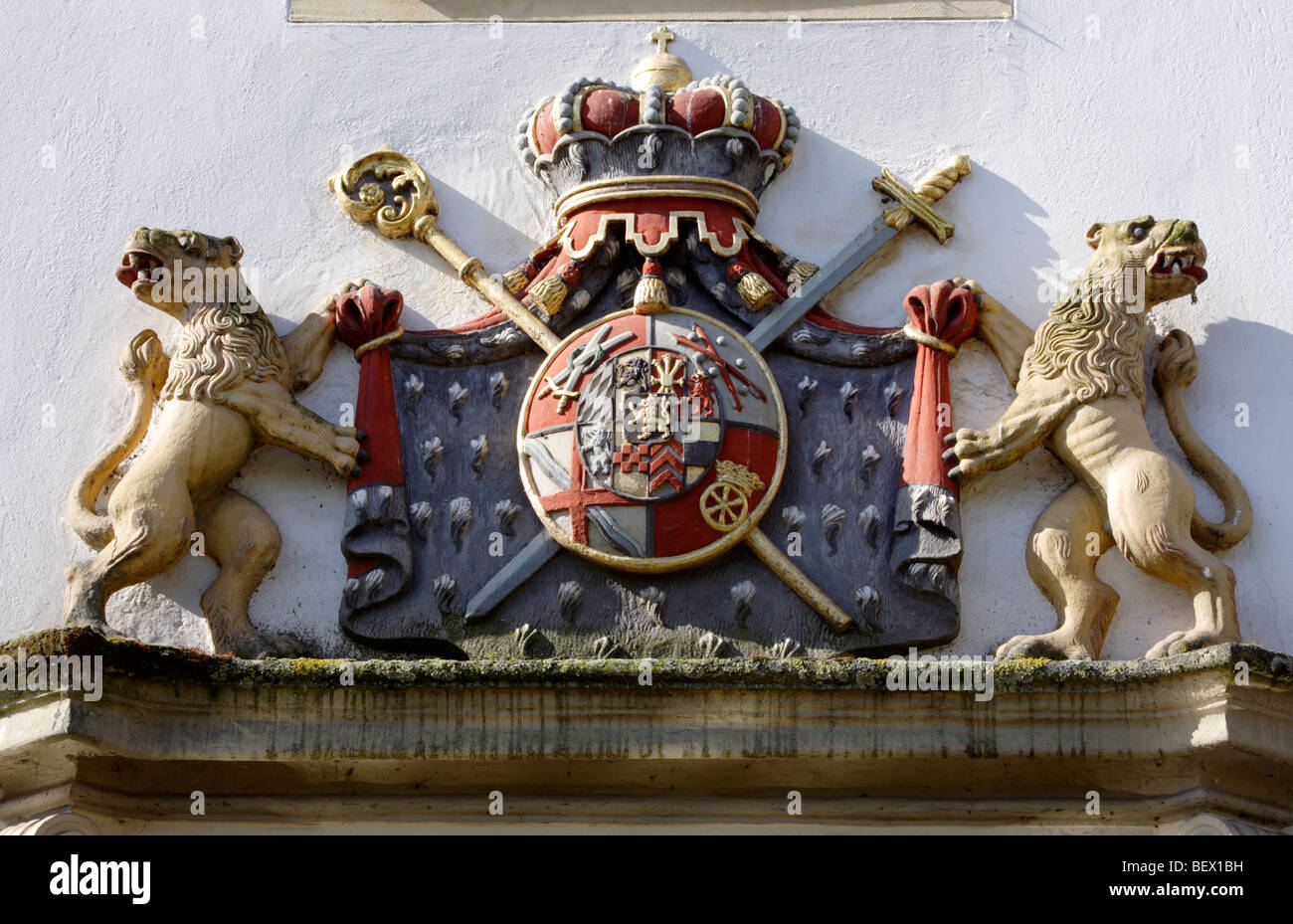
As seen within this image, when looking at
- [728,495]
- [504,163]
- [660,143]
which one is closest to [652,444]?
[728,495]

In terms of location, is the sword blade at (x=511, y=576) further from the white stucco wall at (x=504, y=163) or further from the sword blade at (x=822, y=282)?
the sword blade at (x=822, y=282)

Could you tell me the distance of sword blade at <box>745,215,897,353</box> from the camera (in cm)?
812

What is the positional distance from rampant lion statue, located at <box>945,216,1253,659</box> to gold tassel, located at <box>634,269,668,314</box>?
1.04 metres

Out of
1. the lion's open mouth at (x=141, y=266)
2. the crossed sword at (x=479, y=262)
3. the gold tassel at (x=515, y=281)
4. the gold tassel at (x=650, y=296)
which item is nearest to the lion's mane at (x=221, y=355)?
the lion's open mouth at (x=141, y=266)

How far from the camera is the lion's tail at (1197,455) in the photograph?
311 inches

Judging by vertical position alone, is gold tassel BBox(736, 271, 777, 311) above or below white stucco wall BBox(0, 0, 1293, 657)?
below

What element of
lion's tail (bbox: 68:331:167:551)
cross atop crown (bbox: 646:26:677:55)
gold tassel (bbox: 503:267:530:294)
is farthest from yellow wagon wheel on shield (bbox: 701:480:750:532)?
lion's tail (bbox: 68:331:167:551)

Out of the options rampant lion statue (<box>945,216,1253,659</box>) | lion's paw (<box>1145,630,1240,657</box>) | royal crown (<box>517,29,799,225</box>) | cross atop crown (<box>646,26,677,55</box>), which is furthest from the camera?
cross atop crown (<box>646,26,677,55</box>)

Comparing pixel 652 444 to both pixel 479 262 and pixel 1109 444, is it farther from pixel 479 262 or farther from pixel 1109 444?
pixel 1109 444

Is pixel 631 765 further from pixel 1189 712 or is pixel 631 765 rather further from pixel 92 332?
pixel 92 332

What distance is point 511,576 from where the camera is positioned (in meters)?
7.82

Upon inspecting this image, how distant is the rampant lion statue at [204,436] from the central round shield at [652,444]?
26.3 inches

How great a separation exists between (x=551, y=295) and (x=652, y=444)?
0.67 metres

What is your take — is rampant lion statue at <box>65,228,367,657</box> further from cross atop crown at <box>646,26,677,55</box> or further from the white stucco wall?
cross atop crown at <box>646,26,677,55</box>
